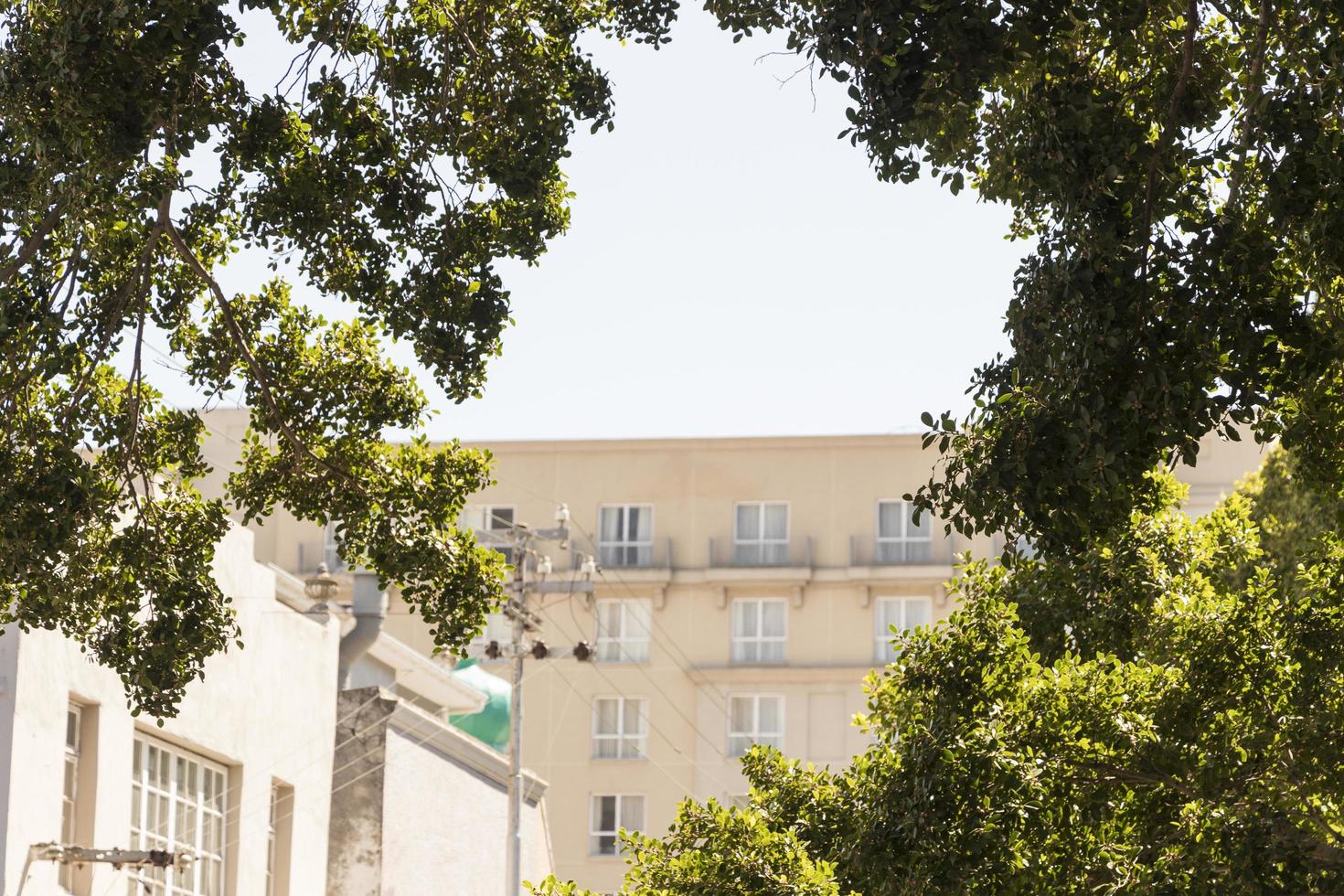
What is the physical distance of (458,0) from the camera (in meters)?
12.5

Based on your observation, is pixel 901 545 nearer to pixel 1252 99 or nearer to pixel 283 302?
pixel 283 302

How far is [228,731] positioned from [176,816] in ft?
4.06

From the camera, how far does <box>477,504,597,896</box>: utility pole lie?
29.4 meters

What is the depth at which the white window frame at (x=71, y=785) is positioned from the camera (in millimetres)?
18969

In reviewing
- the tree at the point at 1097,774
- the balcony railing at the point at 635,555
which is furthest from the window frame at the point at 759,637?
the tree at the point at 1097,774

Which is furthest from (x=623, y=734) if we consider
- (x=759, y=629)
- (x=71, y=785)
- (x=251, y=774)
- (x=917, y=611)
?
(x=71, y=785)

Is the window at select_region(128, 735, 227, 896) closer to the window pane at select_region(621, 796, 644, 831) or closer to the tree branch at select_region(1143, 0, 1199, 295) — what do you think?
the tree branch at select_region(1143, 0, 1199, 295)

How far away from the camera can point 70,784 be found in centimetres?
1911

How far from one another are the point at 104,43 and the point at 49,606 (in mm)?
3572

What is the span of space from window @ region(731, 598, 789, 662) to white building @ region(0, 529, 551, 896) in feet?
79.9

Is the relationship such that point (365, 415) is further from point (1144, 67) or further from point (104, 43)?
point (1144, 67)

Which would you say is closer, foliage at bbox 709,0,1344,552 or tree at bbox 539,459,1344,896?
foliage at bbox 709,0,1344,552

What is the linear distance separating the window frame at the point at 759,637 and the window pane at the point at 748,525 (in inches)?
67.8

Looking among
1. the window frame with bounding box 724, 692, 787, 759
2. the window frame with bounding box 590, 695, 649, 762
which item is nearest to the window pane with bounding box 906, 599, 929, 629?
the window frame with bounding box 724, 692, 787, 759
